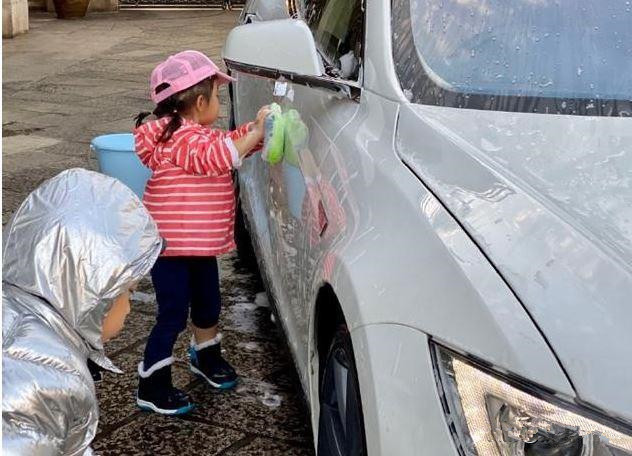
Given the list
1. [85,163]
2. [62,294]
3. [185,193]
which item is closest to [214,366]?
[185,193]

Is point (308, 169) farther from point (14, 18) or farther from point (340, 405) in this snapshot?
point (14, 18)

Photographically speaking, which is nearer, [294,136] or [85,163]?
[294,136]

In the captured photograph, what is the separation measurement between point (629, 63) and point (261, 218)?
1665 millimetres

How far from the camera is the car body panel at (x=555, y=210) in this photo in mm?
1763

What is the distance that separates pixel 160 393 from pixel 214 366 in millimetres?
280

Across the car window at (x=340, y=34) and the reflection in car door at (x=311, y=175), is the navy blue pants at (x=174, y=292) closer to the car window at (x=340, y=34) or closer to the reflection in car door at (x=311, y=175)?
the reflection in car door at (x=311, y=175)

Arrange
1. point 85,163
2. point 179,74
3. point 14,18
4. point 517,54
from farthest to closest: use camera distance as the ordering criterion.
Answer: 1. point 14,18
2. point 85,163
3. point 179,74
4. point 517,54

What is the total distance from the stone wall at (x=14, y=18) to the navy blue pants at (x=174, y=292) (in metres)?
11.6

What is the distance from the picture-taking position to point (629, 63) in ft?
8.77

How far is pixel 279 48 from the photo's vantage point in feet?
9.86

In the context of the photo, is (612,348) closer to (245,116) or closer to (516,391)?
(516,391)

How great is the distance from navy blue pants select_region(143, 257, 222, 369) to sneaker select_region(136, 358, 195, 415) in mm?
30

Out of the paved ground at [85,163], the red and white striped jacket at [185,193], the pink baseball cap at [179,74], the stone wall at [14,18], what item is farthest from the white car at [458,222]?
the stone wall at [14,18]

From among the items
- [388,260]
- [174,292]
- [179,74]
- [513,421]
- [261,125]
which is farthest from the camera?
[174,292]
